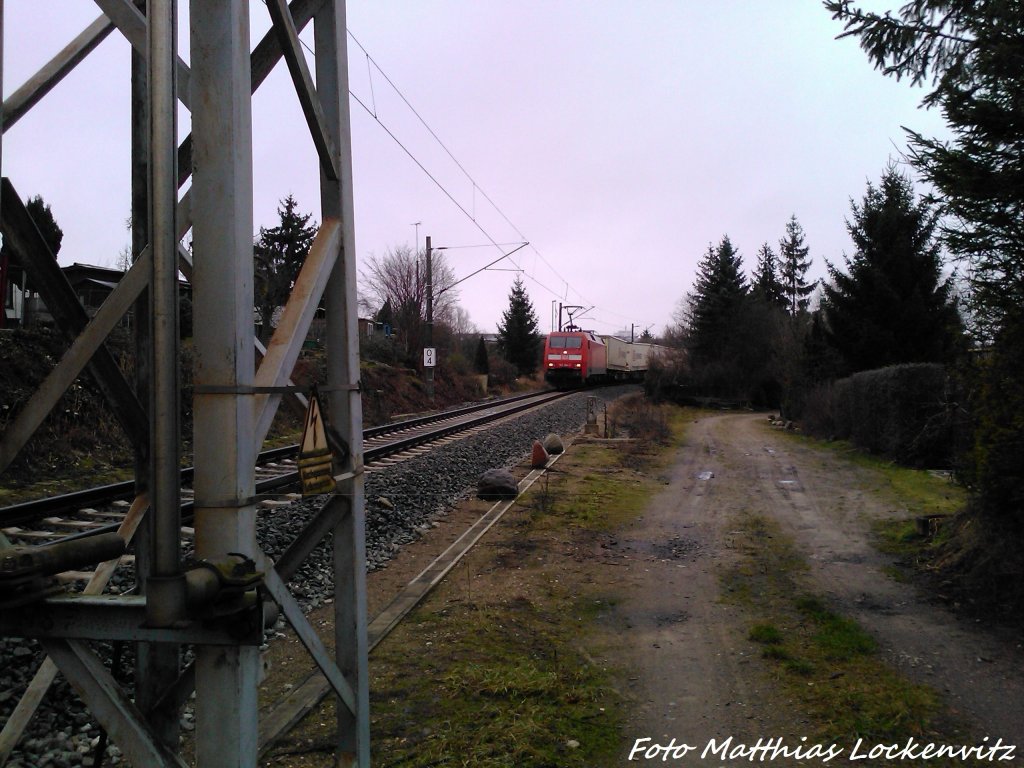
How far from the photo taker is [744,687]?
15.8 feet

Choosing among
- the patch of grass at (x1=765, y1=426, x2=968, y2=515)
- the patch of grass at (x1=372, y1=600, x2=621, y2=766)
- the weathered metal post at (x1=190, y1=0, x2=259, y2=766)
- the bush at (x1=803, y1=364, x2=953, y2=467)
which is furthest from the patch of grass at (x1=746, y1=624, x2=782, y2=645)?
the bush at (x1=803, y1=364, x2=953, y2=467)

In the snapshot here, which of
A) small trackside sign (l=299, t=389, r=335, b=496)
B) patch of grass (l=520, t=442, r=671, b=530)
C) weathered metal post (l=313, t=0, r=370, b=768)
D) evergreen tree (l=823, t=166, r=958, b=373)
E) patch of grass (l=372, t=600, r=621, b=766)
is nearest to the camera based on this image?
small trackside sign (l=299, t=389, r=335, b=496)

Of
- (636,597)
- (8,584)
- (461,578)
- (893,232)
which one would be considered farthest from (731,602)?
(893,232)

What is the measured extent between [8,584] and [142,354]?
128 cm

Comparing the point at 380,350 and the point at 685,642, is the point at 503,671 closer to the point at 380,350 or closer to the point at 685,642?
the point at 685,642

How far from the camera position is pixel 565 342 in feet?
140

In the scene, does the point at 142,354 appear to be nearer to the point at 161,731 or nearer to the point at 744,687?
the point at 161,731

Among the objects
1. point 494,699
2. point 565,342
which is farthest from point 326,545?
point 565,342

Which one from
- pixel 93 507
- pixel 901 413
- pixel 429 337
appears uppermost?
pixel 429 337

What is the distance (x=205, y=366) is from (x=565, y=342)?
40.5 metres

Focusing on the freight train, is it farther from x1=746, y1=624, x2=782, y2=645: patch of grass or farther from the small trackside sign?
the small trackside sign

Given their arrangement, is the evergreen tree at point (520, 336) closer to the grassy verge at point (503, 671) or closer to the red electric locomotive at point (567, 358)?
the red electric locomotive at point (567, 358)

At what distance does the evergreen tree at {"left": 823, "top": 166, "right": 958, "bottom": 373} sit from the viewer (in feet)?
78.2

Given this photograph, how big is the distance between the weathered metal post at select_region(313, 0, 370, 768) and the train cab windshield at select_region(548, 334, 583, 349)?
39.5 metres
